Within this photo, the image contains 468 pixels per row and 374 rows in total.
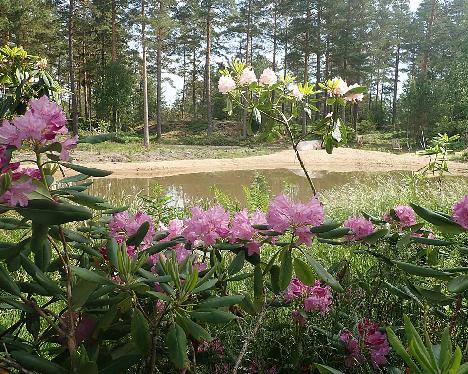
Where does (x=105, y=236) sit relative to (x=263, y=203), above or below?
above

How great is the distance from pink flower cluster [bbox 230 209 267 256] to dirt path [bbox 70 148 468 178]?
1438 cm

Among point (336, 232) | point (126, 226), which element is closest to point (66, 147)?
point (126, 226)

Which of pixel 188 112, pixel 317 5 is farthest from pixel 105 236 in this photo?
pixel 188 112

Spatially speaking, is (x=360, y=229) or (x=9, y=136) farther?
(x=360, y=229)

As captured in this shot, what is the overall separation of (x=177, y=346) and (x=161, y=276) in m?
0.19

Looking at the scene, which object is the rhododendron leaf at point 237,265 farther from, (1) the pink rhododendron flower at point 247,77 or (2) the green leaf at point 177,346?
(1) the pink rhododendron flower at point 247,77

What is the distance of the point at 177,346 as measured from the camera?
0.83m

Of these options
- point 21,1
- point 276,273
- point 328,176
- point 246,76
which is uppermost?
point 21,1

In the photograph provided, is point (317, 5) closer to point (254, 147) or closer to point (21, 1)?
point (254, 147)

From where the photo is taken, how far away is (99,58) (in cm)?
2839

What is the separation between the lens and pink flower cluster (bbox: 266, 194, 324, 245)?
3.40ft

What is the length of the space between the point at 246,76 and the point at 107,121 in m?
22.2

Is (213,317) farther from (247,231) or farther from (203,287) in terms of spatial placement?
(247,231)

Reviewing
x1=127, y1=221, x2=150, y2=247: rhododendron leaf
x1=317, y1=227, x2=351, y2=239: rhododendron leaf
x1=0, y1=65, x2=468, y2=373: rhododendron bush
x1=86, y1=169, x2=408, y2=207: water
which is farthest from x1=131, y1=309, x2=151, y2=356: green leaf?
x1=86, y1=169, x2=408, y2=207: water
